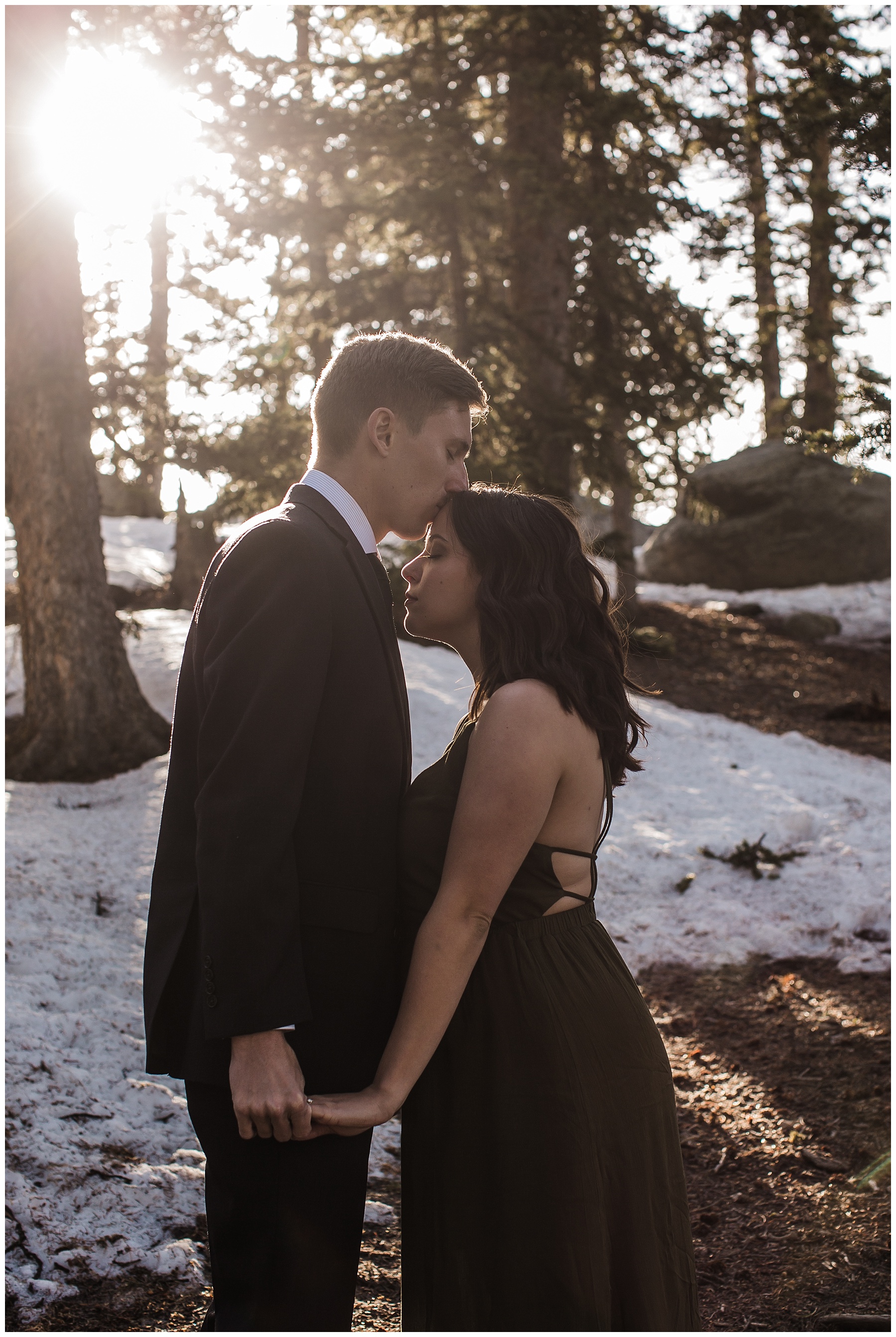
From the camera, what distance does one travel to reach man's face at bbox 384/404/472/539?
230 cm

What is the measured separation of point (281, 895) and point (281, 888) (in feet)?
0.05

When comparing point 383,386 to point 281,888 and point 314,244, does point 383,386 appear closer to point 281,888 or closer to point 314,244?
point 281,888

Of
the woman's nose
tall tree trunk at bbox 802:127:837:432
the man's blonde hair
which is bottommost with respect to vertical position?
the woman's nose

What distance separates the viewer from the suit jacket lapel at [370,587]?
2123 mm

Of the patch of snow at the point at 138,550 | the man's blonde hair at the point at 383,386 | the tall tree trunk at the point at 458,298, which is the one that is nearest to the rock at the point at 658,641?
the tall tree trunk at the point at 458,298

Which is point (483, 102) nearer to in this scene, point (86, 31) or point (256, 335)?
point (256, 335)

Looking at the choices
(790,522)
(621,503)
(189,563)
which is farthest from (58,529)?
(790,522)

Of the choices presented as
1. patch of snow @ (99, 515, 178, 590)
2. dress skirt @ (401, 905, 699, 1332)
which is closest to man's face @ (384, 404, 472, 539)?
dress skirt @ (401, 905, 699, 1332)

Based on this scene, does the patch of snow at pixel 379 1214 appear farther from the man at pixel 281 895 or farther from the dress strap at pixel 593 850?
the dress strap at pixel 593 850

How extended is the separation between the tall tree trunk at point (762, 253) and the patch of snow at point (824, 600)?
271cm

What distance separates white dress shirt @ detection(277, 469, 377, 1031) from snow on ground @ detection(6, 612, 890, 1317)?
2.23 meters

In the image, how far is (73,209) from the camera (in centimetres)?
695

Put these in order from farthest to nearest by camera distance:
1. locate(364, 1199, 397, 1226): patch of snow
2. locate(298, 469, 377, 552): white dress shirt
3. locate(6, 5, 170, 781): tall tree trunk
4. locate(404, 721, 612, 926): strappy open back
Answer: locate(6, 5, 170, 781): tall tree trunk → locate(364, 1199, 397, 1226): patch of snow → locate(298, 469, 377, 552): white dress shirt → locate(404, 721, 612, 926): strappy open back

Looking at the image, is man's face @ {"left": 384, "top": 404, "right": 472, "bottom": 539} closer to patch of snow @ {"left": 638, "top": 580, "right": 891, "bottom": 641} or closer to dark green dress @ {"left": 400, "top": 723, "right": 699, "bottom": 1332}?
dark green dress @ {"left": 400, "top": 723, "right": 699, "bottom": 1332}
